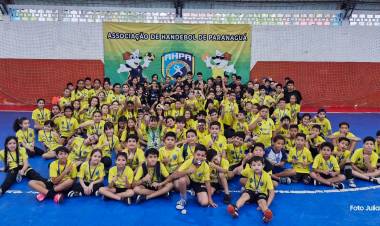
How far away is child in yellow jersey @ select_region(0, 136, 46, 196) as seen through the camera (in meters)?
5.23

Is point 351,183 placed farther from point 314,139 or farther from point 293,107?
point 293,107

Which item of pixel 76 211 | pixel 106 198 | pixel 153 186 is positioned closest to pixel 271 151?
pixel 153 186

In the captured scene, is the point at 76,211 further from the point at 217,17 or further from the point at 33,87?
the point at 217,17

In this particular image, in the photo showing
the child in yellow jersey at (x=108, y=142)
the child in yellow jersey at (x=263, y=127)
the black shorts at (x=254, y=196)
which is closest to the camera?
the black shorts at (x=254, y=196)

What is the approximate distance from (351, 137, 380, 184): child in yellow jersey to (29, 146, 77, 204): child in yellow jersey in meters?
4.52

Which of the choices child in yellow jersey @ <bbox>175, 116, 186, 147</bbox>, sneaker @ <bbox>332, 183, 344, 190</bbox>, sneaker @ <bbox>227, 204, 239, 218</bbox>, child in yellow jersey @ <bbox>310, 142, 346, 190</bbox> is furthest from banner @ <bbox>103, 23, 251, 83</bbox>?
sneaker @ <bbox>227, 204, 239, 218</bbox>

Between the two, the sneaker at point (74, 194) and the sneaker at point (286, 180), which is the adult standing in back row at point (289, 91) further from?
the sneaker at point (74, 194)

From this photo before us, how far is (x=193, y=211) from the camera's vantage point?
466cm

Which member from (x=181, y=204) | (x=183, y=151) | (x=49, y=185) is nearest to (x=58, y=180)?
(x=49, y=185)

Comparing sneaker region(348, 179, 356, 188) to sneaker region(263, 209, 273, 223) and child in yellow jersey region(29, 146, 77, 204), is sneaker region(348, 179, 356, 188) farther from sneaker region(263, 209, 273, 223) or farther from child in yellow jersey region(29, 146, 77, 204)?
child in yellow jersey region(29, 146, 77, 204)

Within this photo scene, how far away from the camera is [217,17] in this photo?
11680 millimetres

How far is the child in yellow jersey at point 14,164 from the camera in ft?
17.2

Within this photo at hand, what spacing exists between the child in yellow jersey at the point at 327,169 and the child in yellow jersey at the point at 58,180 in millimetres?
3743

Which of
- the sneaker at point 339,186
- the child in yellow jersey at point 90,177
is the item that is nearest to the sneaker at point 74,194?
the child in yellow jersey at point 90,177
